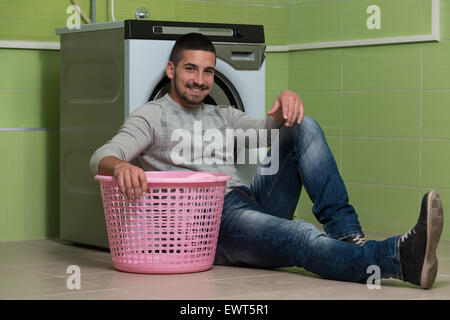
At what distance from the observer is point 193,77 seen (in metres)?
2.76

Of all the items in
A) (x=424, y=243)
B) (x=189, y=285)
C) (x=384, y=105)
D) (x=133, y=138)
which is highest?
(x=384, y=105)

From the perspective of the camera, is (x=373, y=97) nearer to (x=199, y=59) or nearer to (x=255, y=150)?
(x=255, y=150)

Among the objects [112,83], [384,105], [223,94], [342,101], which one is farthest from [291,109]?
[342,101]

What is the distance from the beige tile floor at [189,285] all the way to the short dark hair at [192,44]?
2.34 ft

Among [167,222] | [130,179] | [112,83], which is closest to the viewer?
[130,179]

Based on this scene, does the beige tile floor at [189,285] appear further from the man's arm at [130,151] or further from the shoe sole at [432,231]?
the man's arm at [130,151]

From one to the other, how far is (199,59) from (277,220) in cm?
61

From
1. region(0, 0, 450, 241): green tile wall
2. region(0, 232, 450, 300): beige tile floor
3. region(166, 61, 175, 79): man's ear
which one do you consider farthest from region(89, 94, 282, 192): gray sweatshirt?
region(0, 0, 450, 241): green tile wall

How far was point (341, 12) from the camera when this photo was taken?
12.9 ft

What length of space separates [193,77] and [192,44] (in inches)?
4.6

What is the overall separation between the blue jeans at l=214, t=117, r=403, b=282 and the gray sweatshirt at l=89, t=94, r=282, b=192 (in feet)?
0.38

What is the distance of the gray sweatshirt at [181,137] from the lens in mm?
2672

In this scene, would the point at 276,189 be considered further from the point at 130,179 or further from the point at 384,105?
the point at 384,105

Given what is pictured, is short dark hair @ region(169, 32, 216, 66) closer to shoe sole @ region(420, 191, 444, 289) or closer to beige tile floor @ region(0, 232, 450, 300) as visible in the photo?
beige tile floor @ region(0, 232, 450, 300)
